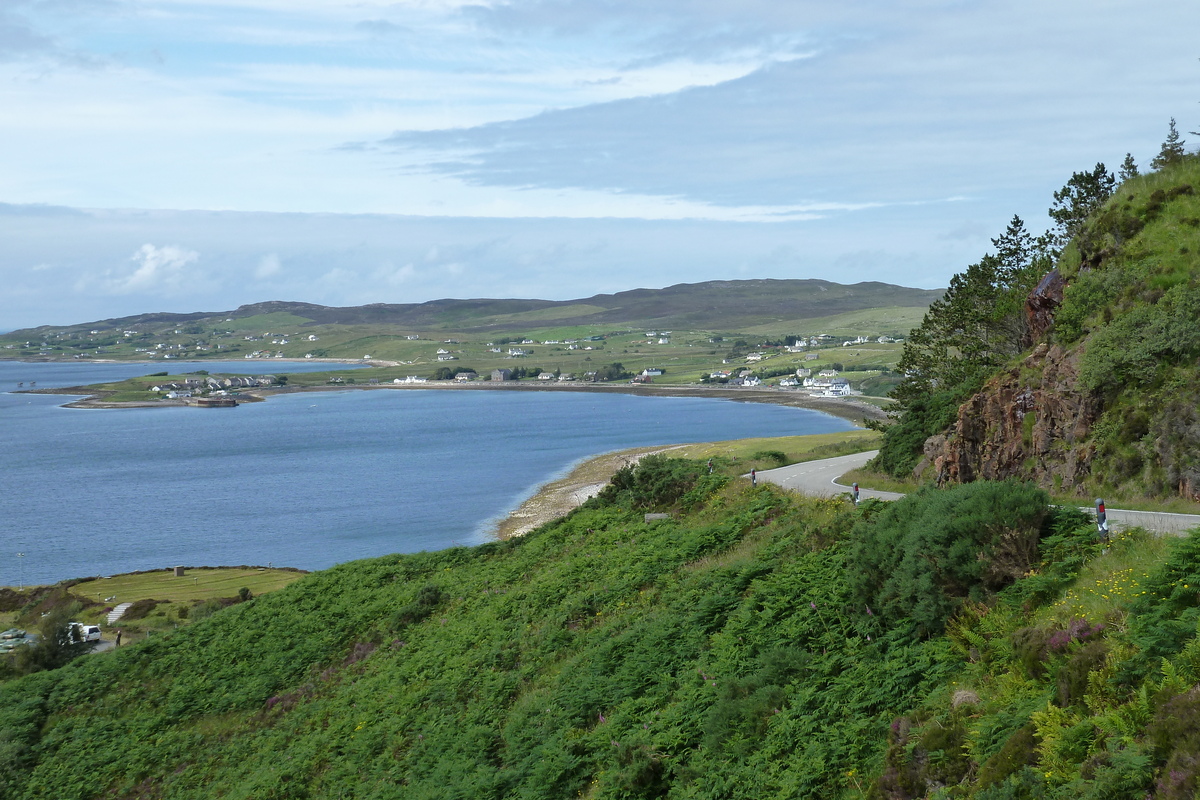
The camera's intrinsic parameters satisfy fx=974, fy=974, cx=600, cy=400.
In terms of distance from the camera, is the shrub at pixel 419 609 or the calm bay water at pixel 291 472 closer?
the shrub at pixel 419 609

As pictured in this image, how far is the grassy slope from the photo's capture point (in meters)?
9.51

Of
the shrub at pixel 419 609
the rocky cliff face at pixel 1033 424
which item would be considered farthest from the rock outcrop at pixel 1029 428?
the shrub at pixel 419 609

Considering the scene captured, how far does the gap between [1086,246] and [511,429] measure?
11514 cm

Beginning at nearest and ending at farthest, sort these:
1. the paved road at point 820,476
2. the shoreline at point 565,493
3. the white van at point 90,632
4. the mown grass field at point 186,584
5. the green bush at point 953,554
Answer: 1. the green bush at point 953,554
2. the paved road at point 820,476
3. the white van at point 90,632
4. the mown grass field at point 186,584
5. the shoreline at point 565,493

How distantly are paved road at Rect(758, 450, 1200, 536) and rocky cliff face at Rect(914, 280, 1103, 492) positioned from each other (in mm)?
2262

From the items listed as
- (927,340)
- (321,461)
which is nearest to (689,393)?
(321,461)

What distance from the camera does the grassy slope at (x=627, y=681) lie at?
9508mm

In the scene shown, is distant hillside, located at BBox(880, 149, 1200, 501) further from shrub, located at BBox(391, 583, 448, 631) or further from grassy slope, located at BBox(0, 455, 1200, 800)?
shrub, located at BBox(391, 583, 448, 631)

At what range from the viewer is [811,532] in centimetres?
1775

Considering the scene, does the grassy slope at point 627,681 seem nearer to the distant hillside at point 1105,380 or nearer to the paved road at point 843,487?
the paved road at point 843,487

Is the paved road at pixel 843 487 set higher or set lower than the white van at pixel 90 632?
higher

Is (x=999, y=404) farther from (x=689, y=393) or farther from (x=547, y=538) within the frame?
(x=689, y=393)

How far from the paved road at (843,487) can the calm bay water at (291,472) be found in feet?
87.0

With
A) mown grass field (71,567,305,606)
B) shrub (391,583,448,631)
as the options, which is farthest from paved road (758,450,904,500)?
mown grass field (71,567,305,606)
